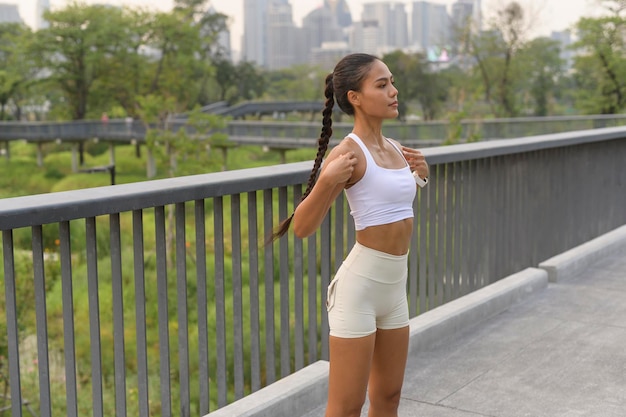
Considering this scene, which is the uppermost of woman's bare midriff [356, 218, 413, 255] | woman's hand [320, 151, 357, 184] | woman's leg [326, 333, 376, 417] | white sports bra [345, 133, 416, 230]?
woman's hand [320, 151, 357, 184]

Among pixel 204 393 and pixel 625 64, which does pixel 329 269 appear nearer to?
pixel 204 393

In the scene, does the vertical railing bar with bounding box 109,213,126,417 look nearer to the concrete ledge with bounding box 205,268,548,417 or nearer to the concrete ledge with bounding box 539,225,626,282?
the concrete ledge with bounding box 205,268,548,417

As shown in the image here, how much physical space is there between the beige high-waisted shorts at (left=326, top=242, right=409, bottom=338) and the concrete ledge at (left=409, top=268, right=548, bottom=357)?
2123mm

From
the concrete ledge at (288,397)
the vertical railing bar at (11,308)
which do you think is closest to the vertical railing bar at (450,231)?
the concrete ledge at (288,397)

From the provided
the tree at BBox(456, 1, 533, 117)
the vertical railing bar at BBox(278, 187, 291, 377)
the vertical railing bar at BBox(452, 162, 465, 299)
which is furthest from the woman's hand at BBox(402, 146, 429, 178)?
the tree at BBox(456, 1, 533, 117)

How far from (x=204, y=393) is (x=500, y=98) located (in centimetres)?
6527

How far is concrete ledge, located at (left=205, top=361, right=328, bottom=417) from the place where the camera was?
3.85m

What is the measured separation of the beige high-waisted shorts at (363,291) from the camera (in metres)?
2.88

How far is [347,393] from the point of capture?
292 centimetres

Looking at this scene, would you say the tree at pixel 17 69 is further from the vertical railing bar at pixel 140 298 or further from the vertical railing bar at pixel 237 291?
the vertical railing bar at pixel 140 298

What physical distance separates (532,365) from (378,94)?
2541 mm

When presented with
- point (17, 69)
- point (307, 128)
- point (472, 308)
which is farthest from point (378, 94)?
point (17, 69)

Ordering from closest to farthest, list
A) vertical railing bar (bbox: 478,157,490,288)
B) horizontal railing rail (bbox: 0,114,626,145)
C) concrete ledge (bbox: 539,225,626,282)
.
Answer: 1. vertical railing bar (bbox: 478,157,490,288)
2. concrete ledge (bbox: 539,225,626,282)
3. horizontal railing rail (bbox: 0,114,626,145)

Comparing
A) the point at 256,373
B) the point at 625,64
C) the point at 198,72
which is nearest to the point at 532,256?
the point at 256,373
